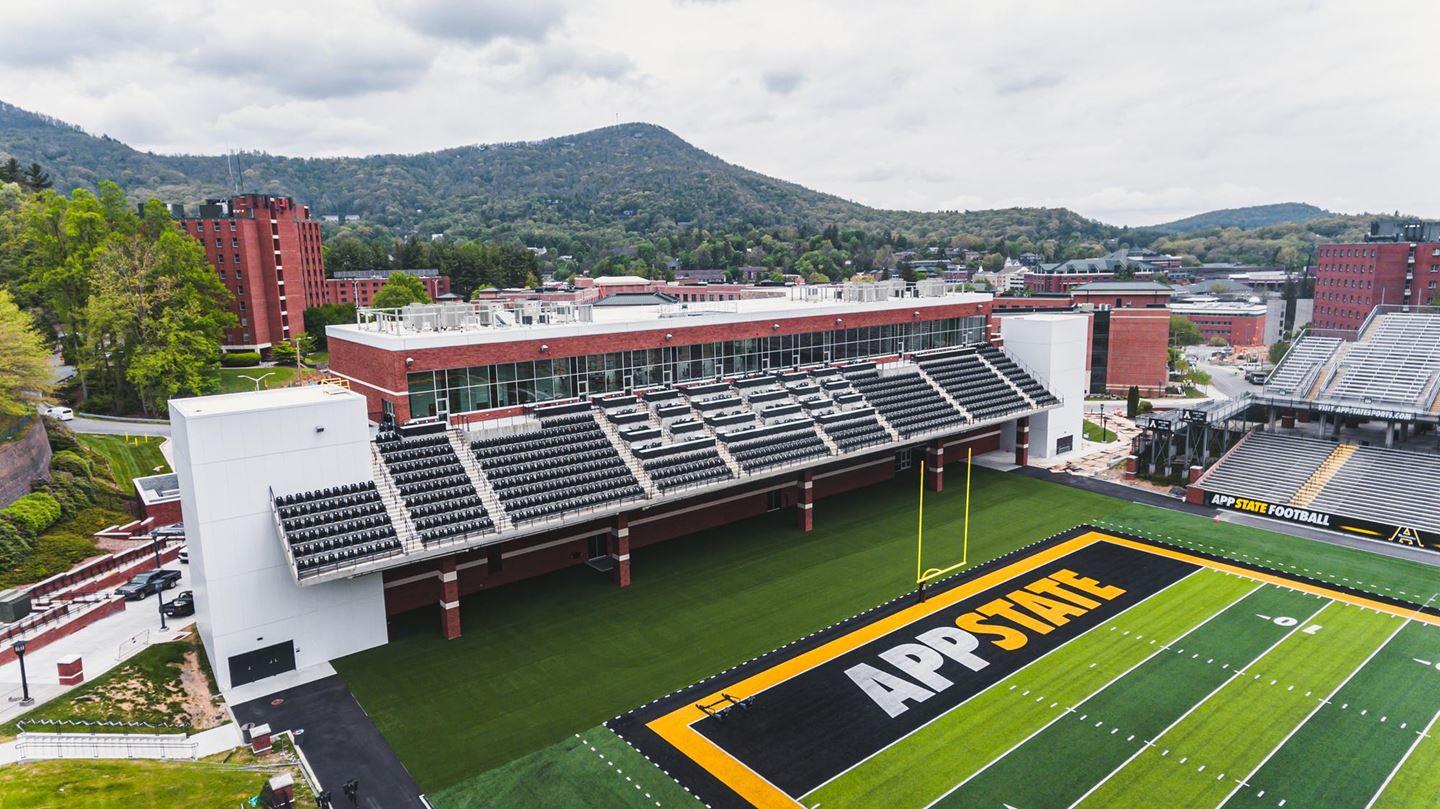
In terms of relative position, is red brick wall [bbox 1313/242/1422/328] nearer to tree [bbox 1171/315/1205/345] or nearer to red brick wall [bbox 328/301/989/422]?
tree [bbox 1171/315/1205/345]

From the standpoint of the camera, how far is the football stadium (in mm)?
19328

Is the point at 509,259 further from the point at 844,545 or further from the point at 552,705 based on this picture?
the point at 552,705

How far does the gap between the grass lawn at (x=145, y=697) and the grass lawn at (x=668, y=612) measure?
3.70m

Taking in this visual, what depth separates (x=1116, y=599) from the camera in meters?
28.2

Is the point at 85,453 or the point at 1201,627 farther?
the point at 85,453

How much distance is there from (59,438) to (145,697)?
90.7 ft

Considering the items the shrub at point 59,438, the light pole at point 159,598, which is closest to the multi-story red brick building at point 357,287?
the shrub at point 59,438

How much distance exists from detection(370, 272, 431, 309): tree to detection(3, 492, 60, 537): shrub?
50487 millimetres

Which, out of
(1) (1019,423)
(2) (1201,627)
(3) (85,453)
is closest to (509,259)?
(3) (85,453)

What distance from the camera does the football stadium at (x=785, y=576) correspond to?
19.3 meters

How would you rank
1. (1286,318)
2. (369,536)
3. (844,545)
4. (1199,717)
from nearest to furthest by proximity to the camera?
(1199,717), (369,536), (844,545), (1286,318)

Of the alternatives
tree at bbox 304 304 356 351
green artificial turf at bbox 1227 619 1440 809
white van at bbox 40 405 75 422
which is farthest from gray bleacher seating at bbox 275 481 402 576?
tree at bbox 304 304 356 351

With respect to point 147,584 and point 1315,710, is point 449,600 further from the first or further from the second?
point 1315,710

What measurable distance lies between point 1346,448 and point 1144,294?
1462 inches
